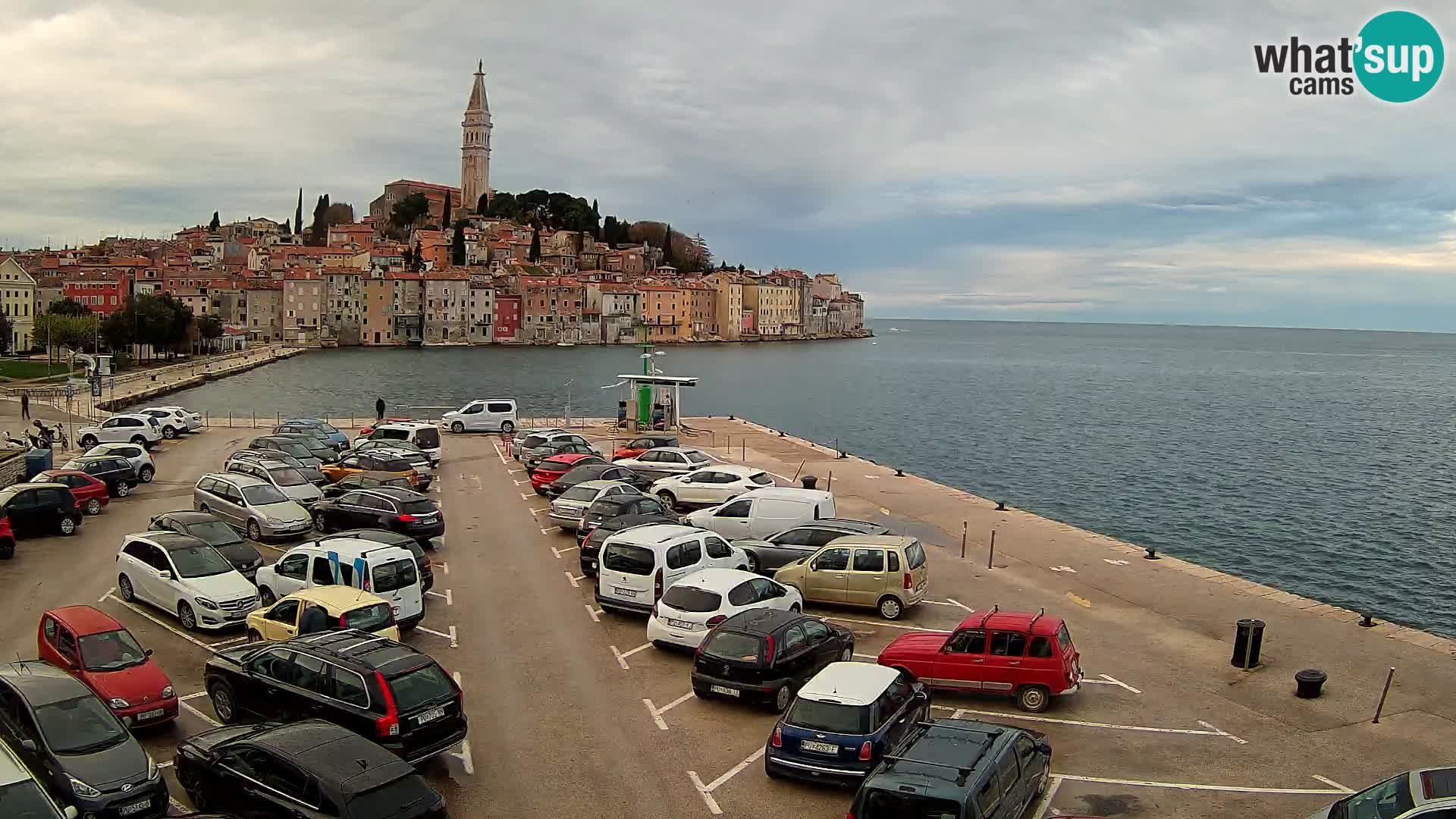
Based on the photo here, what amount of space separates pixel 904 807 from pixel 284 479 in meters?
19.3

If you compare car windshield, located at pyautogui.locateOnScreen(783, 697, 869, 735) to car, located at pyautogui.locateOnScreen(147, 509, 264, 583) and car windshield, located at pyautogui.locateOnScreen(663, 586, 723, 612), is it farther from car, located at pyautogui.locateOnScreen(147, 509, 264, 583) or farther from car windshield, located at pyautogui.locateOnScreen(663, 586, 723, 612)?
car, located at pyautogui.locateOnScreen(147, 509, 264, 583)

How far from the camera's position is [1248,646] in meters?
13.8

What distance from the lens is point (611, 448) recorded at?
35625 millimetres

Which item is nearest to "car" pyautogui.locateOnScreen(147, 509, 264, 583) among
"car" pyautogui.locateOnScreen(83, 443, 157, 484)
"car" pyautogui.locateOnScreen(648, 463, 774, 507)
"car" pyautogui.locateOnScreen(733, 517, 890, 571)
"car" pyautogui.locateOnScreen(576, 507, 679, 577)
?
"car" pyautogui.locateOnScreen(576, 507, 679, 577)

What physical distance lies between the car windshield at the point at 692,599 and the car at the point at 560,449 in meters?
15.3

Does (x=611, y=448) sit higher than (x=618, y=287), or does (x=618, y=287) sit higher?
(x=618, y=287)

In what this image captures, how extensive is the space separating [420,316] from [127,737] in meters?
163

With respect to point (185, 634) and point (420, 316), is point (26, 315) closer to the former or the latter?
point (420, 316)

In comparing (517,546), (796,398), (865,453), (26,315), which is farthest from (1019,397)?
(26,315)

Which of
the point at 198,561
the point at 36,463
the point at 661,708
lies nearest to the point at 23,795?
the point at 661,708

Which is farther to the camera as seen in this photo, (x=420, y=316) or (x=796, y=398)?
(x=420, y=316)

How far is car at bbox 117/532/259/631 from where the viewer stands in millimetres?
14156

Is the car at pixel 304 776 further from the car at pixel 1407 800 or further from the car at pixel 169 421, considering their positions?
the car at pixel 169 421

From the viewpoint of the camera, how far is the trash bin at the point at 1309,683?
12.6m
